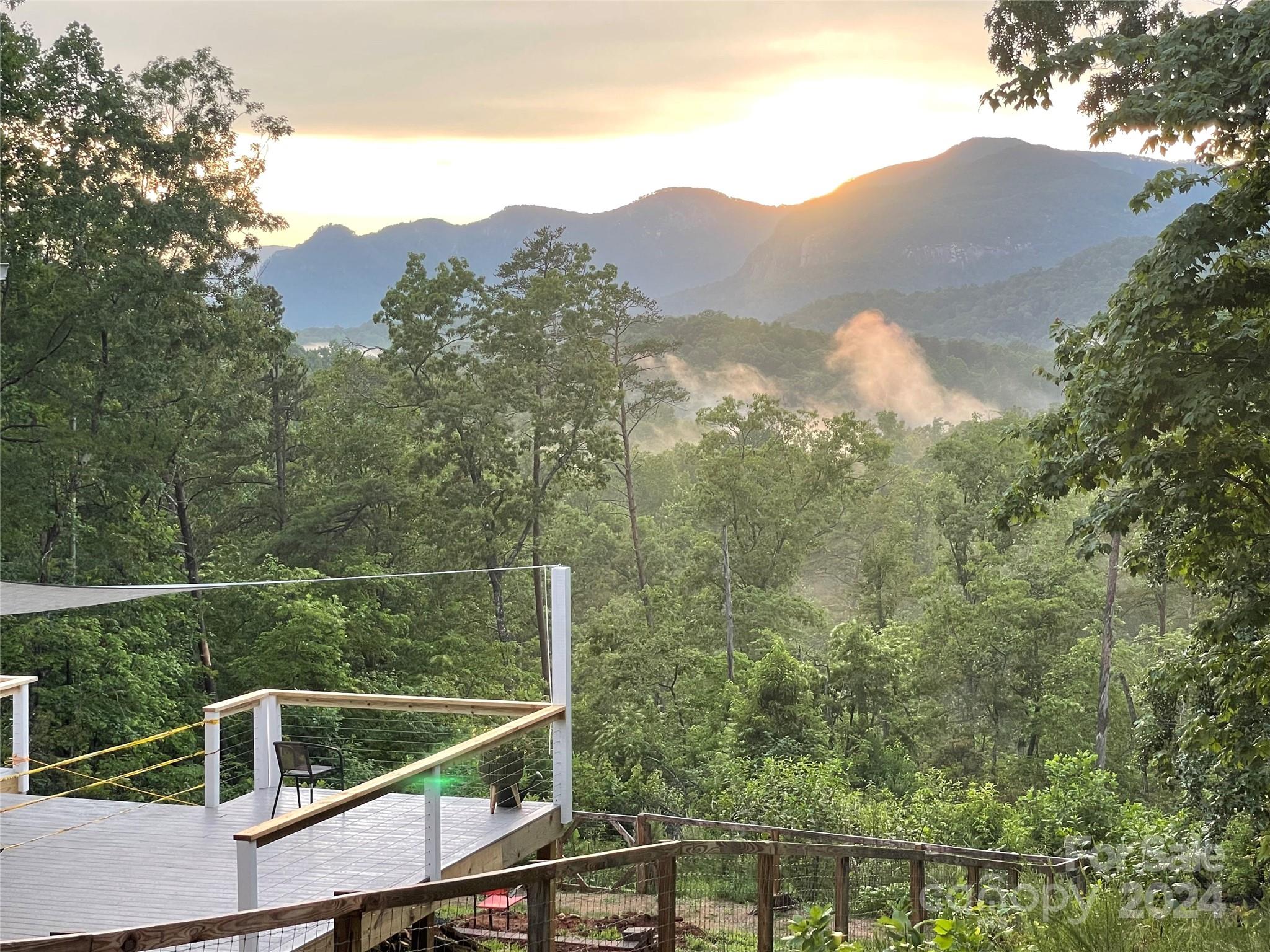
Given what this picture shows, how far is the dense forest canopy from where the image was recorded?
7.75 metres

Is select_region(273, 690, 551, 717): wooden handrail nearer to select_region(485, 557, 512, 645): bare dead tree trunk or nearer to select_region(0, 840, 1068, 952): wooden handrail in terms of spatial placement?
select_region(0, 840, 1068, 952): wooden handrail

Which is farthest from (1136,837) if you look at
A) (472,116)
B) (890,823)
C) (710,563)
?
(472,116)

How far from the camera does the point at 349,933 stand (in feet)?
11.9

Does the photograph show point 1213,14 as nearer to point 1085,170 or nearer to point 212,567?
point 212,567

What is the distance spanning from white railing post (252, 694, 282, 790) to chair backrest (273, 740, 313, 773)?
53cm

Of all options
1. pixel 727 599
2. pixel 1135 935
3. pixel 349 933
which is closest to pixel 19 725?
pixel 349 933

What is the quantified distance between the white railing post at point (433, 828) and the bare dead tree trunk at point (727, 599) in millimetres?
23338

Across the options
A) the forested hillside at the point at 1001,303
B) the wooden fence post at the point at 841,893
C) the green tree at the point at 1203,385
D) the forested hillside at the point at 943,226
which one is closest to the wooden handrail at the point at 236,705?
the wooden fence post at the point at 841,893

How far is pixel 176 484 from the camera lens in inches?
808

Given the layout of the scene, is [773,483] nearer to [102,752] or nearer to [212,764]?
[212,764]

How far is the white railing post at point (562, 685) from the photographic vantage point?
6.29 metres

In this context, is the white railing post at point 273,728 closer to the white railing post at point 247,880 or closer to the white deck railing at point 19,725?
the white deck railing at point 19,725

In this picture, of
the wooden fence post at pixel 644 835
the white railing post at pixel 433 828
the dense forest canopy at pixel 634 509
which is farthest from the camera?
the wooden fence post at pixel 644 835

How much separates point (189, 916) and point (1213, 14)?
8495mm
